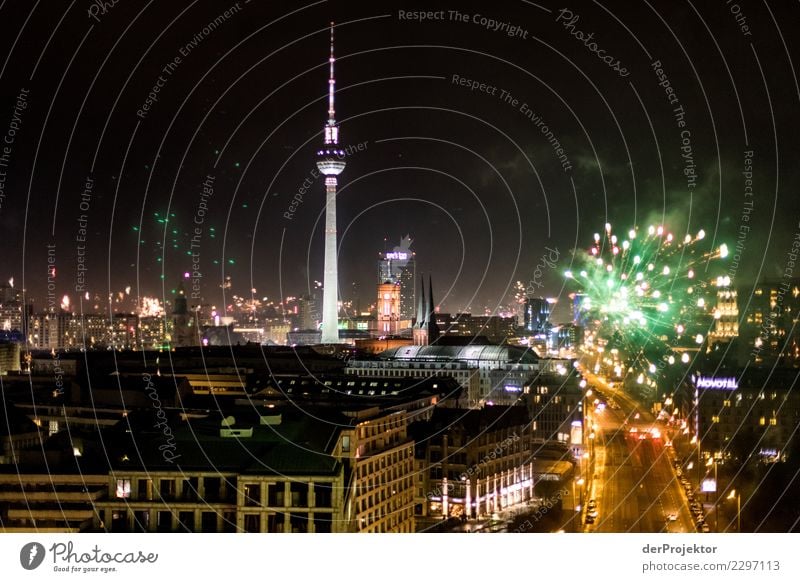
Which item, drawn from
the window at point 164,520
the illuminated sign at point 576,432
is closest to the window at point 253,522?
the window at point 164,520

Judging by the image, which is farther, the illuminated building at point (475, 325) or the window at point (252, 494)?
the illuminated building at point (475, 325)

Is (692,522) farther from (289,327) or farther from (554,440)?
(289,327)

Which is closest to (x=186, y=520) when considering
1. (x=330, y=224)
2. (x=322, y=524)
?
(x=322, y=524)

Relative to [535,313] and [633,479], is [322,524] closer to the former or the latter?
[633,479]

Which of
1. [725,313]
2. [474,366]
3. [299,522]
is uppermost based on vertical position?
[725,313]

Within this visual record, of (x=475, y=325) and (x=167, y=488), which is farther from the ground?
(x=475, y=325)

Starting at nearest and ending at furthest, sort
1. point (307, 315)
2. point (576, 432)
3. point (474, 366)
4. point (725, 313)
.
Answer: point (576, 432) → point (474, 366) → point (725, 313) → point (307, 315)

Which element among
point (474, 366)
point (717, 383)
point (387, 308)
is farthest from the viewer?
point (387, 308)

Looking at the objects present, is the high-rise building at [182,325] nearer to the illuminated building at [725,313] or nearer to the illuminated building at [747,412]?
the illuminated building at [725,313]

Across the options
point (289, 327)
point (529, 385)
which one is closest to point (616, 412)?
point (529, 385)

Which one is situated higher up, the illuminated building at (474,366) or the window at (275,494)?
the illuminated building at (474,366)
